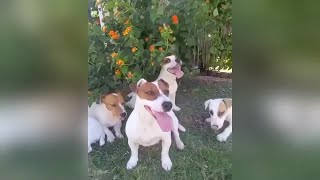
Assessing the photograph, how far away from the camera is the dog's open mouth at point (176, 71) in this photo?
5.42 ft

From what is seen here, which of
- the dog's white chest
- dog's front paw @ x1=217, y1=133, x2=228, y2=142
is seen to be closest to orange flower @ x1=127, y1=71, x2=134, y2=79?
the dog's white chest

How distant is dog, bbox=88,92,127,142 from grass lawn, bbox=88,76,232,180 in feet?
0.26

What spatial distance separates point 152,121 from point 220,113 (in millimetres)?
310

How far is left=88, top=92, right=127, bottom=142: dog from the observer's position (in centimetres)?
168

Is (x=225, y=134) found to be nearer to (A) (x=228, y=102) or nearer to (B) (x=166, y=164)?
(A) (x=228, y=102)

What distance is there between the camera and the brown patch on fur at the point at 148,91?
1.67 metres

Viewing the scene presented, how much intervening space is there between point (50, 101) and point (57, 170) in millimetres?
302

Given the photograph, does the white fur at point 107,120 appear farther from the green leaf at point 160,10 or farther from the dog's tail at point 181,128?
the green leaf at point 160,10

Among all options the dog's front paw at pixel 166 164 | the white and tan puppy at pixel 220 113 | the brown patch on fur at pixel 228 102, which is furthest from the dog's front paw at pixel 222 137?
the dog's front paw at pixel 166 164

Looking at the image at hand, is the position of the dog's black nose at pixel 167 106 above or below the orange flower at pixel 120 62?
below

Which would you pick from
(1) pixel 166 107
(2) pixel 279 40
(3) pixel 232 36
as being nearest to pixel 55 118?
(1) pixel 166 107

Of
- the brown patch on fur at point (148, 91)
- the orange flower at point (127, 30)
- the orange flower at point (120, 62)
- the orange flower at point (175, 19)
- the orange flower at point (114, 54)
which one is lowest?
the brown patch on fur at point (148, 91)

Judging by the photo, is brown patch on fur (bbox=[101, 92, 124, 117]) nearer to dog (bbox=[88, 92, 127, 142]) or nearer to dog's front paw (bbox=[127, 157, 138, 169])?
dog (bbox=[88, 92, 127, 142])

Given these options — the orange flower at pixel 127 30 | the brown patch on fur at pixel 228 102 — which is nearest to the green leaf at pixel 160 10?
the orange flower at pixel 127 30
